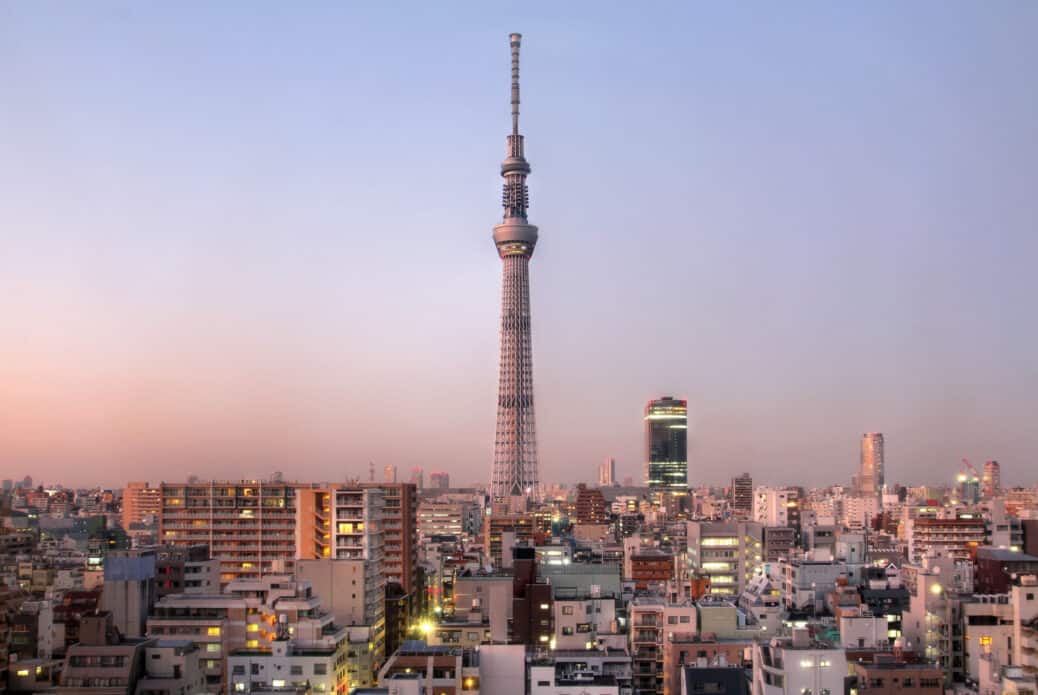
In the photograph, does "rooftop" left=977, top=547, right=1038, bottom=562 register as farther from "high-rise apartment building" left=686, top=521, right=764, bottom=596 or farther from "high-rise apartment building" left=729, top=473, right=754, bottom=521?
"high-rise apartment building" left=729, top=473, right=754, bottom=521

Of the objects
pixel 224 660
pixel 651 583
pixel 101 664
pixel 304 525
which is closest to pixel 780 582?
pixel 651 583

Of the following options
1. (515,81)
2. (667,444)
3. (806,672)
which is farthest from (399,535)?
(667,444)

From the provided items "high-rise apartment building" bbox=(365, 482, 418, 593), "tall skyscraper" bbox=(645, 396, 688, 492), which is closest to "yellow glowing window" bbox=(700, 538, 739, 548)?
"high-rise apartment building" bbox=(365, 482, 418, 593)

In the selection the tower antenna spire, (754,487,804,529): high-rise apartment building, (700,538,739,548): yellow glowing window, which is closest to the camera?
(700,538,739,548): yellow glowing window

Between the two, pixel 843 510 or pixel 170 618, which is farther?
pixel 843 510

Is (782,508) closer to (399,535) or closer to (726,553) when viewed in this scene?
(726,553)

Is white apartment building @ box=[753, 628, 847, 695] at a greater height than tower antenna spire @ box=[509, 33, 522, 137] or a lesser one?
lesser

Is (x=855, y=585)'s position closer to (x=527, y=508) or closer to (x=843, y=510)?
(x=527, y=508)
